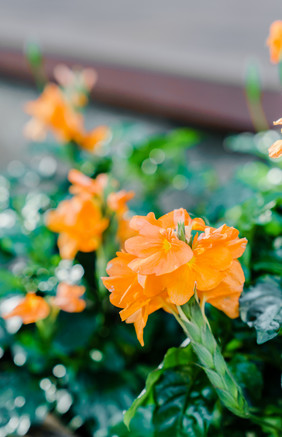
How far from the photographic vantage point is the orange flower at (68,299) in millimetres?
737

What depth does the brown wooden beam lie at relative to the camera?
5.02 feet

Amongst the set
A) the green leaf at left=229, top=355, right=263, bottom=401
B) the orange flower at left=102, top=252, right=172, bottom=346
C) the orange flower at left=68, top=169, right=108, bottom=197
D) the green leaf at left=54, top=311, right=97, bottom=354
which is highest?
the orange flower at left=68, top=169, right=108, bottom=197

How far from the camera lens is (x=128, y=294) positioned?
435 mm

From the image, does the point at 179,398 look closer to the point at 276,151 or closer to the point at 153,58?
the point at 276,151

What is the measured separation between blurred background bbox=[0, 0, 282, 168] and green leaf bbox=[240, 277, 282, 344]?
973 mm

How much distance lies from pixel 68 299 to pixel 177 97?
1.10m

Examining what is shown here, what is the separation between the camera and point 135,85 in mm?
1800

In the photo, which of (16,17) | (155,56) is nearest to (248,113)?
(155,56)

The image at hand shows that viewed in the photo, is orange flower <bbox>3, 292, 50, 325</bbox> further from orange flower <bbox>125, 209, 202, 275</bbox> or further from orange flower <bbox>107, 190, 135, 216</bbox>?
orange flower <bbox>125, 209, 202, 275</bbox>

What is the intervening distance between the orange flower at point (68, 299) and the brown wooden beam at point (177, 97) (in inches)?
36.1

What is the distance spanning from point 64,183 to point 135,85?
80cm

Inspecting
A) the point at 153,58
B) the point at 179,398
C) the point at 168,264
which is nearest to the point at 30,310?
the point at 179,398

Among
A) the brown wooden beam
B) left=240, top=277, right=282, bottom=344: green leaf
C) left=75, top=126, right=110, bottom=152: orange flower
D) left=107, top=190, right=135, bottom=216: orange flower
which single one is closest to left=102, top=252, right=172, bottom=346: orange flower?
left=240, top=277, right=282, bottom=344: green leaf

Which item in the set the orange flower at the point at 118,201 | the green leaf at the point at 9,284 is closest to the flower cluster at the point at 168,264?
the orange flower at the point at 118,201
